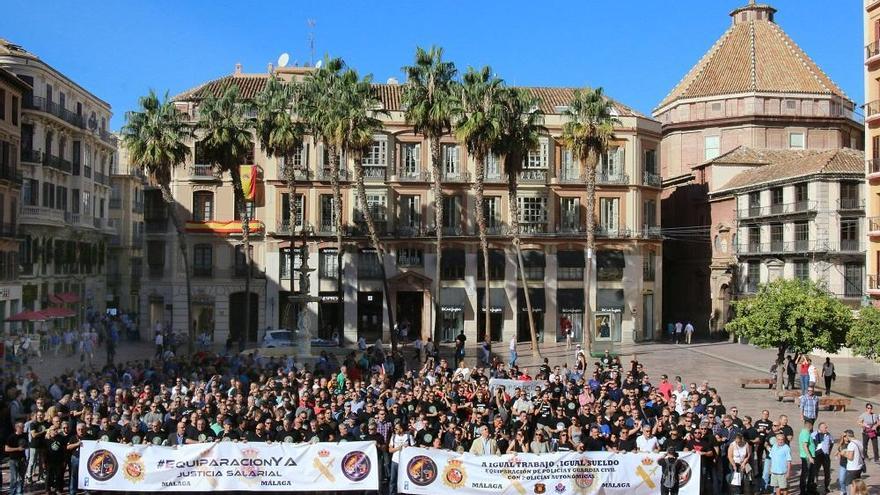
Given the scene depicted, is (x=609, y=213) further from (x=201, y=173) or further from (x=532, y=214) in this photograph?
(x=201, y=173)

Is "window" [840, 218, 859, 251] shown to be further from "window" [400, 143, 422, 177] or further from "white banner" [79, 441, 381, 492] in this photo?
"white banner" [79, 441, 381, 492]

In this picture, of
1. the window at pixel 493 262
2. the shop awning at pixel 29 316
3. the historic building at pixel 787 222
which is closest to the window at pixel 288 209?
the window at pixel 493 262

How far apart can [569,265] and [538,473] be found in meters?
39.5

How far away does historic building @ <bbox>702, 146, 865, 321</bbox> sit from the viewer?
170 ft

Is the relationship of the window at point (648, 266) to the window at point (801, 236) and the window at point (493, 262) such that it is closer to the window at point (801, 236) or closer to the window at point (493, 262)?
the window at point (801, 236)

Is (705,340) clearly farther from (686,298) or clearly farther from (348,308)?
(348,308)

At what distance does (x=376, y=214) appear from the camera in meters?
54.9

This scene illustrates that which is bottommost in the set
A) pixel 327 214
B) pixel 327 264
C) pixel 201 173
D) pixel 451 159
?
pixel 327 264

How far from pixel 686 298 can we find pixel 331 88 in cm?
3418

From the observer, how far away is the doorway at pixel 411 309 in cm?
5547

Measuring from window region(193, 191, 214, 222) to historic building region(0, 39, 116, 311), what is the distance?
25.4 feet

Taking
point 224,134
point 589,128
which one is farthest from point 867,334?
point 224,134

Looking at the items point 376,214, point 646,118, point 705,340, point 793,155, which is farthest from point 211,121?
point 793,155

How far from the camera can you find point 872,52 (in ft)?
148
